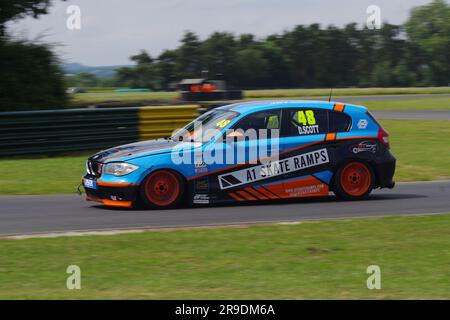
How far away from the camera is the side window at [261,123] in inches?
462

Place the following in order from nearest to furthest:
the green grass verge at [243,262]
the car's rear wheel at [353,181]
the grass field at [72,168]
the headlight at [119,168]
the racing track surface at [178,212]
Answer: the green grass verge at [243,262] → the racing track surface at [178,212] → the headlight at [119,168] → the car's rear wheel at [353,181] → the grass field at [72,168]

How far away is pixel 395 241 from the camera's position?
30.0 feet

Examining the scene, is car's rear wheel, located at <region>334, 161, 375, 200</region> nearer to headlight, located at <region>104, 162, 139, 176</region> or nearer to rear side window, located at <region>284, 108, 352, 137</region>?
rear side window, located at <region>284, 108, 352, 137</region>

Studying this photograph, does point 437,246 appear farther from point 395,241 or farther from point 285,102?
point 285,102

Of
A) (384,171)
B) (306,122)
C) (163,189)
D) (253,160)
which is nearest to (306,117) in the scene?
(306,122)

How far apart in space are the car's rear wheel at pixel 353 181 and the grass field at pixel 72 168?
335 cm

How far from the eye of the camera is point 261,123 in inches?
467

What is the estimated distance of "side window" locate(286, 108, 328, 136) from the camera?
39.4 feet

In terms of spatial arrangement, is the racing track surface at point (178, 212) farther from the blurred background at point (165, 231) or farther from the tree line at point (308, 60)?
the tree line at point (308, 60)

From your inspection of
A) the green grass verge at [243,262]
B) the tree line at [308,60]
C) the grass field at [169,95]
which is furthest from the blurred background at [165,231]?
the tree line at [308,60]

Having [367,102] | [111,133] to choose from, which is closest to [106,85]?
[367,102]

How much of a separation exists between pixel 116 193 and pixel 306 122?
3.00 metres

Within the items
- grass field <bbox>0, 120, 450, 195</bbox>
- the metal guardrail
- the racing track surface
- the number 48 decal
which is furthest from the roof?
the metal guardrail

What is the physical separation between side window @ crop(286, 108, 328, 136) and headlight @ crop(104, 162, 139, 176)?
239 cm
